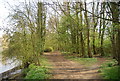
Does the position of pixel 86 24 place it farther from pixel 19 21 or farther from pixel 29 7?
pixel 19 21

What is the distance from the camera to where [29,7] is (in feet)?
14.0

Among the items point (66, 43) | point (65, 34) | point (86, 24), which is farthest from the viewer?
point (66, 43)

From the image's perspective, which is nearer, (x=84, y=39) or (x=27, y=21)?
(x=27, y=21)

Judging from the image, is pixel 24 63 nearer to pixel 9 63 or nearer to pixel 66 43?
pixel 9 63

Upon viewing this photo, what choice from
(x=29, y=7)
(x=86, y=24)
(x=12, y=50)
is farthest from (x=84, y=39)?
(x=12, y=50)

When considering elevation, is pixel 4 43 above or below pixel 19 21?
below

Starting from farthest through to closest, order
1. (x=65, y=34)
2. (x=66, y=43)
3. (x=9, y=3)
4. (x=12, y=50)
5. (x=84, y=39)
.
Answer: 1. (x=66, y=43)
2. (x=65, y=34)
3. (x=84, y=39)
4. (x=9, y=3)
5. (x=12, y=50)

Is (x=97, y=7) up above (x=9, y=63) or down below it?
above

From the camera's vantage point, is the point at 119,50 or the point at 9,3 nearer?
the point at 119,50

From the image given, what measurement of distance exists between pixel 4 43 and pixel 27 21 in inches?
36.9

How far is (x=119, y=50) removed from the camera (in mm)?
2969

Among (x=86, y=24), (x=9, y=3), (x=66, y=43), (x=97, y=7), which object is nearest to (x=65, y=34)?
(x=66, y=43)

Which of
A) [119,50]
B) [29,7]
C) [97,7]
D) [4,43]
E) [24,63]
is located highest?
[97,7]

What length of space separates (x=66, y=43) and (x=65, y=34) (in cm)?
78
